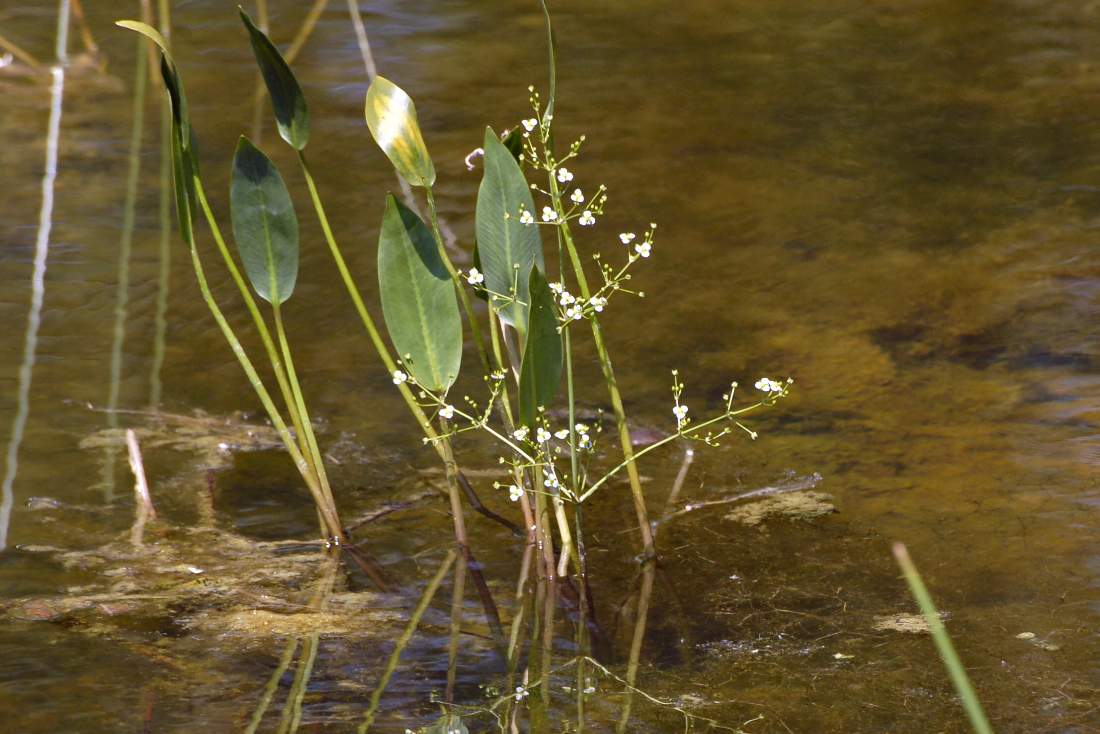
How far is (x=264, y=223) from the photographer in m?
2.32

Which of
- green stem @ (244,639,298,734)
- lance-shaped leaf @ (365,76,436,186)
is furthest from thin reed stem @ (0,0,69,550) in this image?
lance-shaped leaf @ (365,76,436,186)

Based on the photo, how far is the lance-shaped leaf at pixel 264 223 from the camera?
7.46ft

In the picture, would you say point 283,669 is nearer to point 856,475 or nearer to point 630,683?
point 630,683

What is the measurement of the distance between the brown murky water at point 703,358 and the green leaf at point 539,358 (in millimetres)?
368

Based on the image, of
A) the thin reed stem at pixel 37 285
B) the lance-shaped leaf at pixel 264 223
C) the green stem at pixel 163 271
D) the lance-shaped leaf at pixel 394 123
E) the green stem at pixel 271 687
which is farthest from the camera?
the green stem at pixel 163 271

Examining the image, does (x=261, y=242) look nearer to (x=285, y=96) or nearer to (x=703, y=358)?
(x=285, y=96)

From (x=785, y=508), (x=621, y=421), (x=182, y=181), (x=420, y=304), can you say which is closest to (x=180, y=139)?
(x=182, y=181)

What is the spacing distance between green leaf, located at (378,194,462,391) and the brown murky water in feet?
1.23

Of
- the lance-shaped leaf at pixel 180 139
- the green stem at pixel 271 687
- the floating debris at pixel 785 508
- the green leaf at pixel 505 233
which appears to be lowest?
the green stem at pixel 271 687

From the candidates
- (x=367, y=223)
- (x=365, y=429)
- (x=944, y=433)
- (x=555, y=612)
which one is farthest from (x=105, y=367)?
(x=944, y=433)

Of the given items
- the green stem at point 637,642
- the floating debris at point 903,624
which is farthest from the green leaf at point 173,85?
the floating debris at point 903,624

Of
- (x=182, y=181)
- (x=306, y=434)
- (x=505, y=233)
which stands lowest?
(x=306, y=434)

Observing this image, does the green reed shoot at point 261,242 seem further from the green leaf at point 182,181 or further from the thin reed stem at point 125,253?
the thin reed stem at point 125,253

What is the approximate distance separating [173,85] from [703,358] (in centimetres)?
142
